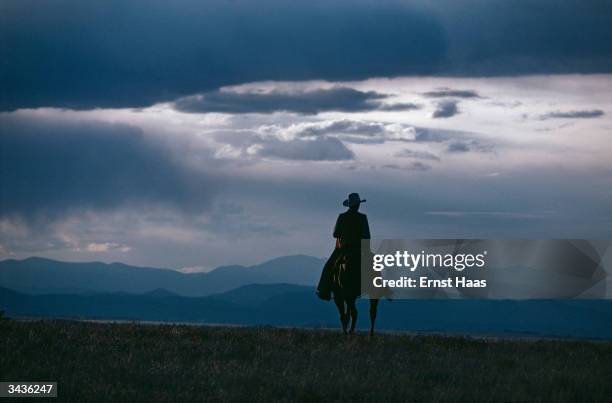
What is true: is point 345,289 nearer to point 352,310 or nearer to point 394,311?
point 352,310

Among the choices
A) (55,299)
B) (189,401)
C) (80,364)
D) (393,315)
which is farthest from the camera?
(393,315)

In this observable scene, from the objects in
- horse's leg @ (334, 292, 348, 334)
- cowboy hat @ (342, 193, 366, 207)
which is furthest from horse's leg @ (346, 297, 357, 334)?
cowboy hat @ (342, 193, 366, 207)

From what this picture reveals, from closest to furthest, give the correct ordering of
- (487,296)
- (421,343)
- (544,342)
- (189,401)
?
(189,401) → (421,343) → (544,342) → (487,296)

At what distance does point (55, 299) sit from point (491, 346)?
118m

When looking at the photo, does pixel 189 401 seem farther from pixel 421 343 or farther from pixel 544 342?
pixel 544 342

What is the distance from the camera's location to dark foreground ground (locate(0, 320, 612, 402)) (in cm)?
1688

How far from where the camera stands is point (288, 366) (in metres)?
19.5

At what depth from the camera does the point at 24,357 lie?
64.4 ft

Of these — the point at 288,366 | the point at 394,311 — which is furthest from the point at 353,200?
the point at 394,311

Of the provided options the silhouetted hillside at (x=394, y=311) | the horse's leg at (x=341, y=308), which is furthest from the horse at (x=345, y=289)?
the silhouetted hillside at (x=394, y=311)

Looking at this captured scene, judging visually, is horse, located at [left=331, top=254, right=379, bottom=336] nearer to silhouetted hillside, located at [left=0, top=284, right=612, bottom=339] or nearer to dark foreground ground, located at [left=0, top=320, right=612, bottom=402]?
dark foreground ground, located at [left=0, top=320, right=612, bottom=402]

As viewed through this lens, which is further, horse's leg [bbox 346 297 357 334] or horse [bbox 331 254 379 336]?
horse's leg [bbox 346 297 357 334]

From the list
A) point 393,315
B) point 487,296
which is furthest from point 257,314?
point 487,296

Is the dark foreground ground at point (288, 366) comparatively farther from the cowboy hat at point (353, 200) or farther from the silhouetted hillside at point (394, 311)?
the silhouetted hillside at point (394, 311)
